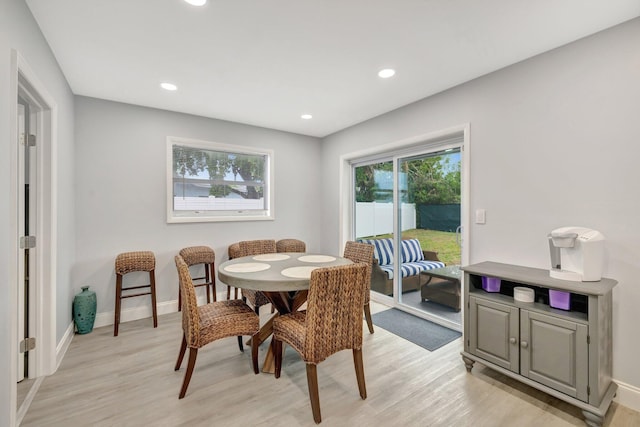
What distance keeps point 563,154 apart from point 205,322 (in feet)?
9.70

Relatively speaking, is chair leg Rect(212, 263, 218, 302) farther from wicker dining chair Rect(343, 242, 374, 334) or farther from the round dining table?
wicker dining chair Rect(343, 242, 374, 334)

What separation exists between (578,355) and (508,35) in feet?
7.18

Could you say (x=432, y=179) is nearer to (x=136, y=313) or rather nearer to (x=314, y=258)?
(x=314, y=258)

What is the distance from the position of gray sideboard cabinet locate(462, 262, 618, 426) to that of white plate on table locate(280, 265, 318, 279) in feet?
4.32

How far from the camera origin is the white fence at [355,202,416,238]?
365 cm

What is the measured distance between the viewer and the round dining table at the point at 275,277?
6.63 feet

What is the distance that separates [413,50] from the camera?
7.39 feet

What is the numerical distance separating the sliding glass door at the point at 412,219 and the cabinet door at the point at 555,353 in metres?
1.15

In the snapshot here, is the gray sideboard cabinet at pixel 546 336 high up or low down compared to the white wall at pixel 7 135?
down

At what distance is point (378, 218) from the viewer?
4105 mm

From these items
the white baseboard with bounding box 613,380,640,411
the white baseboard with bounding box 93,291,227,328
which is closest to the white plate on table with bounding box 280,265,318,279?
the white baseboard with bounding box 93,291,227,328

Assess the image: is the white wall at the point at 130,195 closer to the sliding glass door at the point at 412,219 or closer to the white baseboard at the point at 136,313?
the white baseboard at the point at 136,313

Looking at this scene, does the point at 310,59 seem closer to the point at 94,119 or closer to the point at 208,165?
the point at 208,165

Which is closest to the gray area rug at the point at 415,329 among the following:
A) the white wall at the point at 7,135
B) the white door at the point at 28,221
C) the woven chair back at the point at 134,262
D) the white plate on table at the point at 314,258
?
the white plate on table at the point at 314,258
